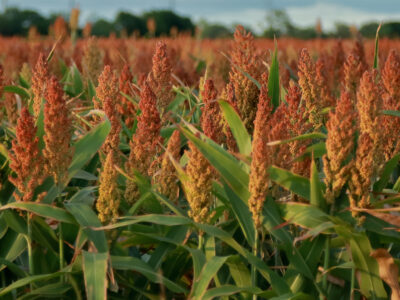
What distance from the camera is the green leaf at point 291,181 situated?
165 cm

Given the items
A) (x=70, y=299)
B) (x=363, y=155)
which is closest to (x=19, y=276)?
(x=70, y=299)

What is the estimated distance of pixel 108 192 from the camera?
1.63 meters

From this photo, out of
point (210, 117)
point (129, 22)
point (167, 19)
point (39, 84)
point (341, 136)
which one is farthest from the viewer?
point (167, 19)

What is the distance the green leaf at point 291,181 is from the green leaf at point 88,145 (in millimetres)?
529

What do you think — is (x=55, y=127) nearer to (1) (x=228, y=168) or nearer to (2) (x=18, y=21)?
(1) (x=228, y=168)

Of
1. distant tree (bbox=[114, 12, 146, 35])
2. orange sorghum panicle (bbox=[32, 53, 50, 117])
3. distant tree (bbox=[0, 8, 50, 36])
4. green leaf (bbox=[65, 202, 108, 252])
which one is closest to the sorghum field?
green leaf (bbox=[65, 202, 108, 252])

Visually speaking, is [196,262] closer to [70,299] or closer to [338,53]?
[70,299]

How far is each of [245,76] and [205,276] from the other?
2.68 ft

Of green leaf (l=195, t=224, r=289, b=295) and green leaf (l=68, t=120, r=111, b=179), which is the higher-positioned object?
green leaf (l=68, t=120, r=111, b=179)

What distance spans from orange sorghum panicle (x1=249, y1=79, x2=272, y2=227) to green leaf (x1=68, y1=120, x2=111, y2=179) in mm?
490

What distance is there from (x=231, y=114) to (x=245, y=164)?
0.56 feet

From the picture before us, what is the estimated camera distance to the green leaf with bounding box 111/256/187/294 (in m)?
1.68

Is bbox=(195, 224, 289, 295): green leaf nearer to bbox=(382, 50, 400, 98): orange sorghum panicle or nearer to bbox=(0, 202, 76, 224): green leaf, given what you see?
bbox=(0, 202, 76, 224): green leaf

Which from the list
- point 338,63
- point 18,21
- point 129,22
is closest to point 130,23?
point 129,22
